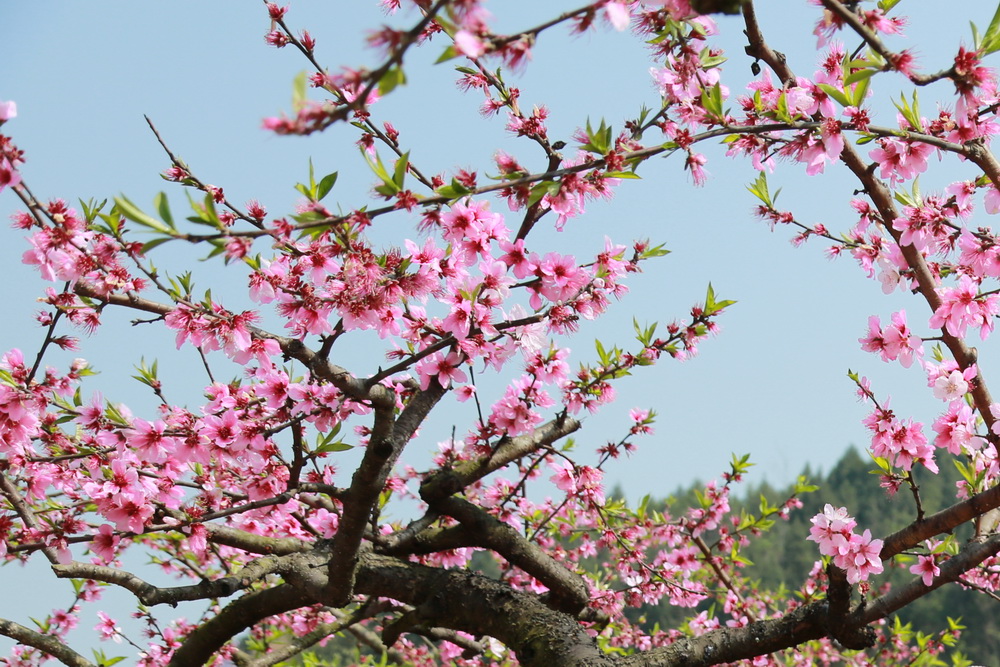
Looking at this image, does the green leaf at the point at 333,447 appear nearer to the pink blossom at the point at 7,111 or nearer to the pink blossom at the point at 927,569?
the pink blossom at the point at 7,111

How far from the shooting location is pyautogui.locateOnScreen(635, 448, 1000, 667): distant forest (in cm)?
2670

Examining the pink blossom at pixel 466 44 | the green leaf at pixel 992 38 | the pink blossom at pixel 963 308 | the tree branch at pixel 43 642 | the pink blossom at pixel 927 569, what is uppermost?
the green leaf at pixel 992 38

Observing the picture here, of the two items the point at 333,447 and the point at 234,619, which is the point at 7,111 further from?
the point at 234,619

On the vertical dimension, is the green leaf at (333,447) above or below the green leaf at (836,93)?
below

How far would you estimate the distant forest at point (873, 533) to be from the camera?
1051 inches

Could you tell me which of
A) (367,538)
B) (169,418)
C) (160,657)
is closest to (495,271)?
(169,418)

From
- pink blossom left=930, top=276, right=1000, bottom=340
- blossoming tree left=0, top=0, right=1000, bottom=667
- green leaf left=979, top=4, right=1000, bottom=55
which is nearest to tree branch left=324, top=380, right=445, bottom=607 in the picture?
blossoming tree left=0, top=0, right=1000, bottom=667

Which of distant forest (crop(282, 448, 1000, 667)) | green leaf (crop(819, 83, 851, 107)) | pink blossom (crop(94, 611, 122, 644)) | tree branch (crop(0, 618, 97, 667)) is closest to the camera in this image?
green leaf (crop(819, 83, 851, 107))

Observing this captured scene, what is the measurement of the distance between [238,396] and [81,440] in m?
1.12

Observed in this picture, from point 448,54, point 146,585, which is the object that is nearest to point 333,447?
point 146,585

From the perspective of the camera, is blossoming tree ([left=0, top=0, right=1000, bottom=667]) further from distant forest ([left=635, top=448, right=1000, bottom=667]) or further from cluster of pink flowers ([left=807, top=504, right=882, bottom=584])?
distant forest ([left=635, top=448, right=1000, bottom=667])

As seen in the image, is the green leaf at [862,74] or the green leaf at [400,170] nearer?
the green leaf at [400,170]

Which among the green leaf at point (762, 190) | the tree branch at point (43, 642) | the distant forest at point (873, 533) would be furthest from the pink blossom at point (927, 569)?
the distant forest at point (873, 533)

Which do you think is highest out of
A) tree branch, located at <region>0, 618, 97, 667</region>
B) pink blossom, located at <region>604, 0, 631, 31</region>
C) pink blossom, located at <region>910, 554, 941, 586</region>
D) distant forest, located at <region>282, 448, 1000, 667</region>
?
distant forest, located at <region>282, 448, 1000, 667</region>
